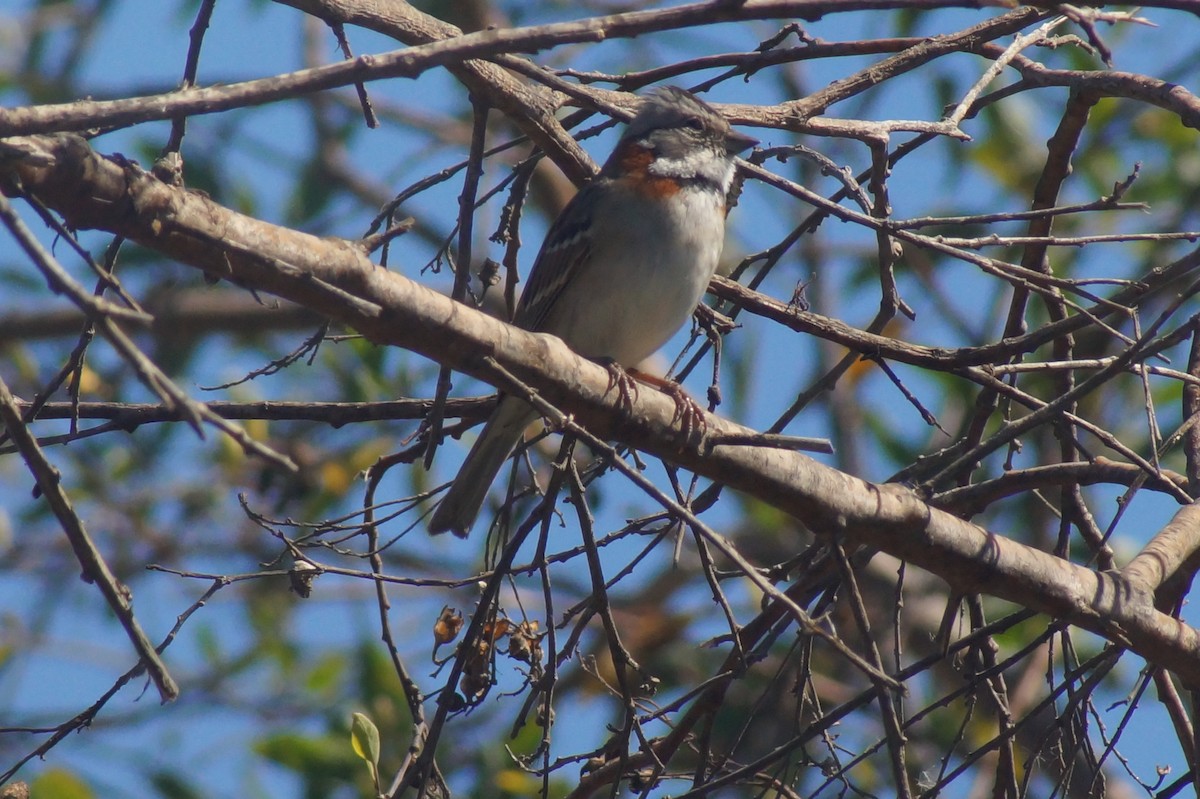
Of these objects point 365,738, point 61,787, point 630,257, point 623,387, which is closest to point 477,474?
point 630,257

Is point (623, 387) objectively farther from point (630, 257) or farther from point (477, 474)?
point (630, 257)

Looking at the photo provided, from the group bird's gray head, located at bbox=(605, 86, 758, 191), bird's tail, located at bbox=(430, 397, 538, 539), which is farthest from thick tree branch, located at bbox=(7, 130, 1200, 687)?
bird's gray head, located at bbox=(605, 86, 758, 191)

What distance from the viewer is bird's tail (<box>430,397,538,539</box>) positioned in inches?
173

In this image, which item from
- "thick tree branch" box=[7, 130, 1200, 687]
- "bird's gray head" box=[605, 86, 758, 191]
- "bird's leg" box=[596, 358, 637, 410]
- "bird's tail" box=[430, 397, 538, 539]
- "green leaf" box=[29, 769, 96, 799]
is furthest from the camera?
"green leaf" box=[29, 769, 96, 799]

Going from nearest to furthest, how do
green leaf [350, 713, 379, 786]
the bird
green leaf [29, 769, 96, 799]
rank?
green leaf [350, 713, 379, 786], the bird, green leaf [29, 769, 96, 799]

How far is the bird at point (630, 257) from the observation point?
4.53 m

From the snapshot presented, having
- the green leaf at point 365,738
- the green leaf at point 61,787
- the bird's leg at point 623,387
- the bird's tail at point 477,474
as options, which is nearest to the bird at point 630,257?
the bird's tail at point 477,474

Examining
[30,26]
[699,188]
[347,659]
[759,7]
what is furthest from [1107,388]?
[30,26]

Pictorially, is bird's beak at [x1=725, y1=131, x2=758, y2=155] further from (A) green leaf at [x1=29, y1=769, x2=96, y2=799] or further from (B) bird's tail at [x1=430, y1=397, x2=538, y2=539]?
(A) green leaf at [x1=29, y1=769, x2=96, y2=799]

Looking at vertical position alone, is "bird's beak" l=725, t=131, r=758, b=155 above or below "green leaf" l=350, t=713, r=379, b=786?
above

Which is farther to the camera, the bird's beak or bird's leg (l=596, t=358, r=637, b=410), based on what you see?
the bird's beak

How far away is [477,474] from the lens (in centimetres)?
452

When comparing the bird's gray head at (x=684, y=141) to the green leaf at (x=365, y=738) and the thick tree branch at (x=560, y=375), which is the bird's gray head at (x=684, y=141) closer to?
the thick tree branch at (x=560, y=375)

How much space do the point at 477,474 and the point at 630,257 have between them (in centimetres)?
98
